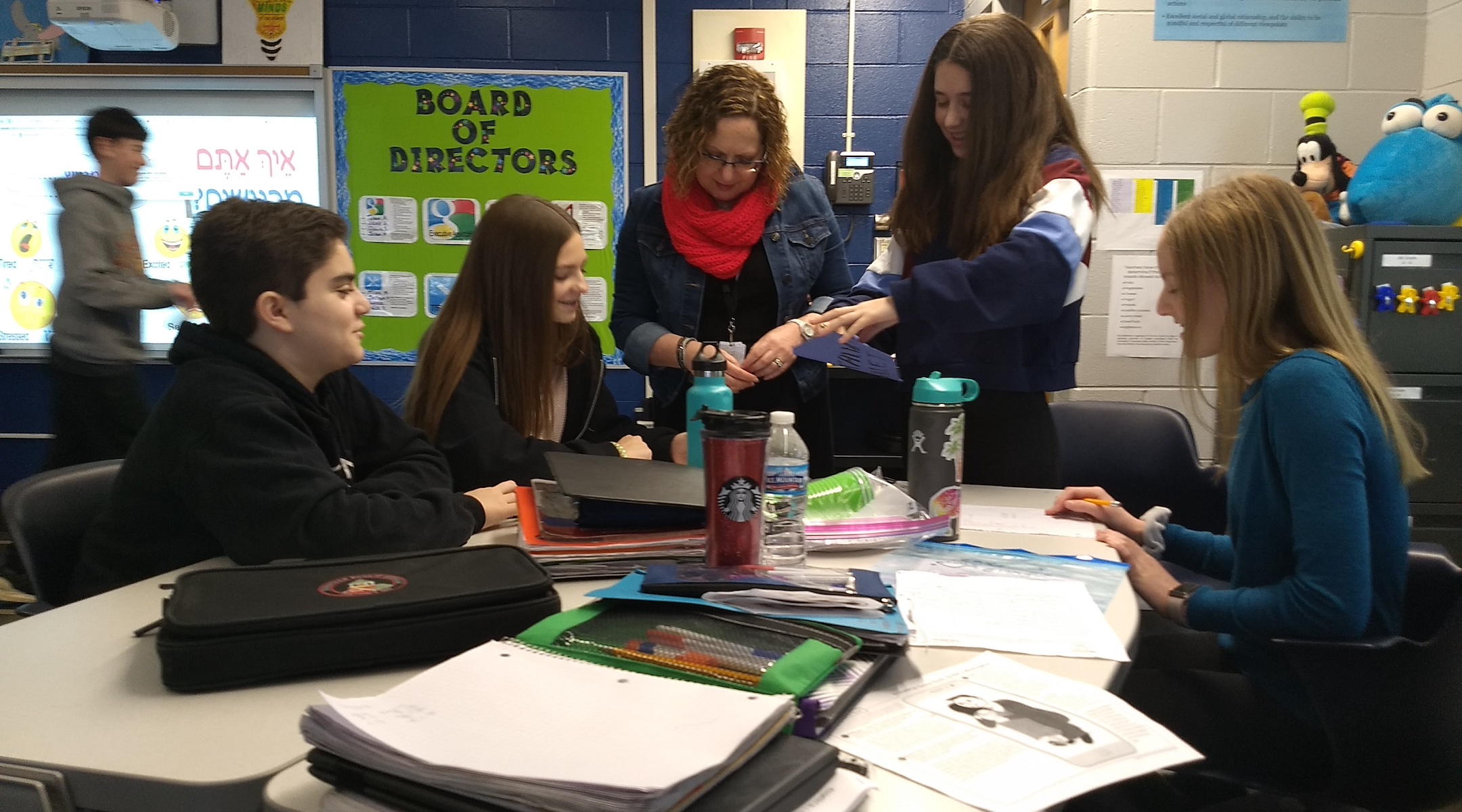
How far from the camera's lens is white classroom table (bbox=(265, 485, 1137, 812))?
0.66 meters

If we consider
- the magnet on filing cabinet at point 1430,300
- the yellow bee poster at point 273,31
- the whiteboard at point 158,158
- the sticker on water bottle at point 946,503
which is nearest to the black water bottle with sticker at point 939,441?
the sticker on water bottle at point 946,503

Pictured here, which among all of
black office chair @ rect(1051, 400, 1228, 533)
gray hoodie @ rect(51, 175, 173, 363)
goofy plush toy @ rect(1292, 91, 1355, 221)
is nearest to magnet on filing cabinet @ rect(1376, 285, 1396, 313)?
goofy plush toy @ rect(1292, 91, 1355, 221)

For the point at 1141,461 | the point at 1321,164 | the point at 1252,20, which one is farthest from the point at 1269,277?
the point at 1252,20

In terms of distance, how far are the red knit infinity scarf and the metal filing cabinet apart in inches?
67.4

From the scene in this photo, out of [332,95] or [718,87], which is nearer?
[718,87]

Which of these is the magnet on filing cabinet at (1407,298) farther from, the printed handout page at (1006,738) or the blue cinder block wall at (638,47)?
the printed handout page at (1006,738)

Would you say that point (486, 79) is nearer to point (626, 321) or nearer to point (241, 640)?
point (626, 321)

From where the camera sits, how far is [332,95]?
4.05 m

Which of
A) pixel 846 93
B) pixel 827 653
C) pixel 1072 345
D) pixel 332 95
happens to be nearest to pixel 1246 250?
pixel 1072 345

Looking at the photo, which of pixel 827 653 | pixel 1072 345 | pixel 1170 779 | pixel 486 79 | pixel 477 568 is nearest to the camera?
pixel 827 653

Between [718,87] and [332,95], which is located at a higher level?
[332,95]

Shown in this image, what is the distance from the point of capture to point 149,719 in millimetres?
787

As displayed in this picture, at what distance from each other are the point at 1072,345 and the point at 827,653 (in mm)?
1111

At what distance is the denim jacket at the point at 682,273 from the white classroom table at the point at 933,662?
697 millimetres
